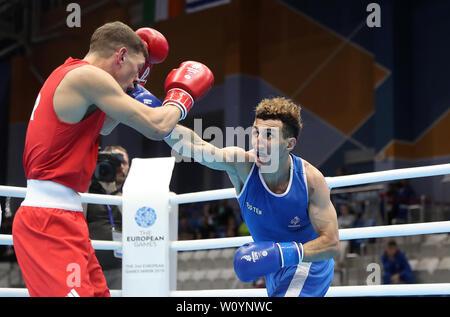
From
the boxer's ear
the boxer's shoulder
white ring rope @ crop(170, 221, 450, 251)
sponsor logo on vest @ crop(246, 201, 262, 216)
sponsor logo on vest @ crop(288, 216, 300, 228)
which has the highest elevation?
the boxer's ear

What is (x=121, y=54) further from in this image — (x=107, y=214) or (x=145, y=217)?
(x=107, y=214)

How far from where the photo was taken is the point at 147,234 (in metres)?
3.58

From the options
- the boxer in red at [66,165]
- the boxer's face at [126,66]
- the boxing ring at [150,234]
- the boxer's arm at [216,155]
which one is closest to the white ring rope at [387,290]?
the boxing ring at [150,234]

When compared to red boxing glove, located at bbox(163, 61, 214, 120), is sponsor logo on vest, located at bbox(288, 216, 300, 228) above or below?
below

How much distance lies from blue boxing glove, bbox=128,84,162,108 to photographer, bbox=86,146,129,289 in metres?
1.24

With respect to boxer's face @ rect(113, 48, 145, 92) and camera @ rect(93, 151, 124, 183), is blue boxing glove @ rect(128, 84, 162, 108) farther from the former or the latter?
camera @ rect(93, 151, 124, 183)

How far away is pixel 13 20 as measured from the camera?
14.9 meters

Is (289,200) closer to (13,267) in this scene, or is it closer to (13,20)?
(13,267)

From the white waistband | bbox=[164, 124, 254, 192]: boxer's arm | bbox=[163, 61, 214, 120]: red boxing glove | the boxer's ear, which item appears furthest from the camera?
bbox=[164, 124, 254, 192]: boxer's arm

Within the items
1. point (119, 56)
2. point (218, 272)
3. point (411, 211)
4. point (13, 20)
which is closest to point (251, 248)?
point (119, 56)

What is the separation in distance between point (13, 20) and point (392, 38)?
940cm

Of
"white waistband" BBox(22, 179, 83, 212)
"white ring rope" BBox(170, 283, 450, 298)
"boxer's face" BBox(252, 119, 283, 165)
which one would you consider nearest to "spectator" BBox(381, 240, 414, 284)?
"white ring rope" BBox(170, 283, 450, 298)

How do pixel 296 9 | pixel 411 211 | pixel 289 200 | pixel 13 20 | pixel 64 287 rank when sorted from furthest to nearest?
pixel 13 20 → pixel 296 9 → pixel 411 211 → pixel 289 200 → pixel 64 287

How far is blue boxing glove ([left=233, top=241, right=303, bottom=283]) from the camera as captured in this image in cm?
241
